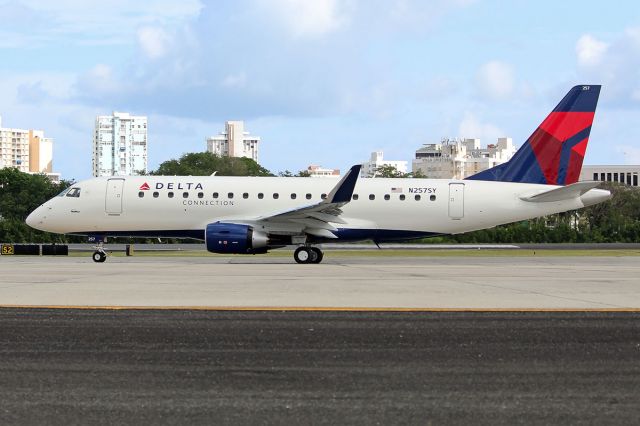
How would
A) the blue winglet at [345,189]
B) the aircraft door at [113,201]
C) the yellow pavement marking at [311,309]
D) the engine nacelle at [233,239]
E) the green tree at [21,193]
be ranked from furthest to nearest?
the green tree at [21,193] < the aircraft door at [113,201] < the engine nacelle at [233,239] < the blue winglet at [345,189] < the yellow pavement marking at [311,309]

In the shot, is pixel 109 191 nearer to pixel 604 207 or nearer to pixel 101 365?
pixel 101 365

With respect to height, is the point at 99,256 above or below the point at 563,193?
below

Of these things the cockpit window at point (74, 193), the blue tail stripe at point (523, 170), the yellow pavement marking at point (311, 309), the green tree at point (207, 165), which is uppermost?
the green tree at point (207, 165)

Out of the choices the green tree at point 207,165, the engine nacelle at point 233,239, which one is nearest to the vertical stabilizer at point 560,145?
the engine nacelle at point 233,239

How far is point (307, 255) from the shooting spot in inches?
1329

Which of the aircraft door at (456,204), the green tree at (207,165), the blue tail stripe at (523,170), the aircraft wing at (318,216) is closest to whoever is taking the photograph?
the aircraft wing at (318,216)

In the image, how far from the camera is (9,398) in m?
8.70

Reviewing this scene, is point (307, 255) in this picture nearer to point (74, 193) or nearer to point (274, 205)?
point (274, 205)

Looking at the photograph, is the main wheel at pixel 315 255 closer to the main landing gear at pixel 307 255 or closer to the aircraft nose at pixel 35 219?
the main landing gear at pixel 307 255

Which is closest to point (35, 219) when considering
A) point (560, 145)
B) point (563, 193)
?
point (563, 193)

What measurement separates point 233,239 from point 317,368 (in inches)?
883

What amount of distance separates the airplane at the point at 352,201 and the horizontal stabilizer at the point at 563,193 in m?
0.04

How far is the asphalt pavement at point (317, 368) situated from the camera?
8.23m

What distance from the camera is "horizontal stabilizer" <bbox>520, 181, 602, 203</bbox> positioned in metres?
34.4
